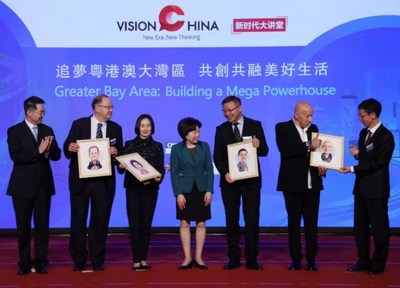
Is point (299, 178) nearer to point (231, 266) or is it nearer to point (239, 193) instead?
point (239, 193)

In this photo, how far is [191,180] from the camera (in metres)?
6.27

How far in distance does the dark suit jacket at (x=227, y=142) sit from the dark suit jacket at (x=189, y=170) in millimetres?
93

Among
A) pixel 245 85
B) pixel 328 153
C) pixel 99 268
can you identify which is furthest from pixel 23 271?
pixel 245 85

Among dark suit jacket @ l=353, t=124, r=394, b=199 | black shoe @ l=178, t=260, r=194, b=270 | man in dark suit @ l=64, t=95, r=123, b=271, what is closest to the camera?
dark suit jacket @ l=353, t=124, r=394, b=199

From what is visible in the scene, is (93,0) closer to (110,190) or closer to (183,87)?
(183,87)

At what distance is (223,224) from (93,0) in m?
2.88

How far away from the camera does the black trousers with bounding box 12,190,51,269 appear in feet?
19.9

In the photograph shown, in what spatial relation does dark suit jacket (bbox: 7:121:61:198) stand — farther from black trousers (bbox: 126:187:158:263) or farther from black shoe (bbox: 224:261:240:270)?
black shoe (bbox: 224:261:240:270)

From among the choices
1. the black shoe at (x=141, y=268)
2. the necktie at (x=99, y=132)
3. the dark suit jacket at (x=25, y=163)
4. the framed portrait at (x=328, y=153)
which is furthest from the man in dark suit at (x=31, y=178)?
the framed portrait at (x=328, y=153)

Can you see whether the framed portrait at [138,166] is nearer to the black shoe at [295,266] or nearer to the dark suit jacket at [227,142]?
the dark suit jacket at [227,142]

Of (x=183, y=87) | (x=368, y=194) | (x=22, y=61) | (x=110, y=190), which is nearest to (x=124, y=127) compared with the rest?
(x=183, y=87)

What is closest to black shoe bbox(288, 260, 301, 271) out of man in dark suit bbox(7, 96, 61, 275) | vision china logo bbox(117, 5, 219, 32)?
man in dark suit bbox(7, 96, 61, 275)

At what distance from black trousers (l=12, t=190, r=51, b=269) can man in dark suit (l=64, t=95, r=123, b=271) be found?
25cm

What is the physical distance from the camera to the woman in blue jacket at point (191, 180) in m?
6.27
